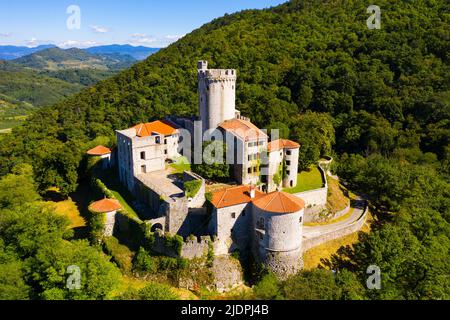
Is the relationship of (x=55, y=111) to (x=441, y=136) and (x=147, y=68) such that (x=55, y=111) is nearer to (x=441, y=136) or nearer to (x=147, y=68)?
(x=147, y=68)

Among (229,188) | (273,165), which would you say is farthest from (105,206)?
(273,165)

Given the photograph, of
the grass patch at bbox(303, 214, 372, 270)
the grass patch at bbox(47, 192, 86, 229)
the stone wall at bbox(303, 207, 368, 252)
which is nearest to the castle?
the grass patch at bbox(303, 214, 372, 270)

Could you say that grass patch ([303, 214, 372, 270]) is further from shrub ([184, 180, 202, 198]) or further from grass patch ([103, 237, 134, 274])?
grass patch ([103, 237, 134, 274])

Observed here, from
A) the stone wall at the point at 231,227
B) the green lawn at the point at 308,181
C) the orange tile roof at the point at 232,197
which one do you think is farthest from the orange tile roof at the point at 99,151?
the green lawn at the point at 308,181

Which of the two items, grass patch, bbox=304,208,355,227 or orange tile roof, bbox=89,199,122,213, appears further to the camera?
grass patch, bbox=304,208,355,227

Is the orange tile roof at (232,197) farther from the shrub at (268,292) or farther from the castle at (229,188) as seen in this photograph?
the shrub at (268,292)

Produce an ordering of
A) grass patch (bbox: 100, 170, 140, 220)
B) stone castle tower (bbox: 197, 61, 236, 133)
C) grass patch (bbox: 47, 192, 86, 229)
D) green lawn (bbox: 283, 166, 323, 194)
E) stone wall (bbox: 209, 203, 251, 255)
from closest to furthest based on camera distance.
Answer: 1. stone wall (bbox: 209, 203, 251, 255)
2. grass patch (bbox: 100, 170, 140, 220)
3. grass patch (bbox: 47, 192, 86, 229)
4. green lawn (bbox: 283, 166, 323, 194)
5. stone castle tower (bbox: 197, 61, 236, 133)

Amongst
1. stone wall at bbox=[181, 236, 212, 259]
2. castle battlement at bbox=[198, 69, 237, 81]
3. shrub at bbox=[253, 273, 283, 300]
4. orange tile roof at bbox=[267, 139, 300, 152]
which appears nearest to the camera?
shrub at bbox=[253, 273, 283, 300]
